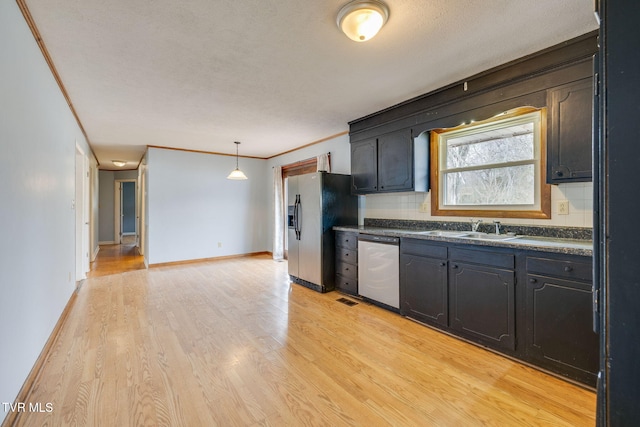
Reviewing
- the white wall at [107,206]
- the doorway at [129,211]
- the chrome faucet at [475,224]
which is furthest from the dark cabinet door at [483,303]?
the doorway at [129,211]

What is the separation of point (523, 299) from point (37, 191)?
3.75m

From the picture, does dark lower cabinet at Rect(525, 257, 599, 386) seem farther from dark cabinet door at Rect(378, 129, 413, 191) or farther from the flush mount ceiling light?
the flush mount ceiling light

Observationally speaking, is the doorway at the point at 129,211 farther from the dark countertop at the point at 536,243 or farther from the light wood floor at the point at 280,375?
the dark countertop at the point at 536,243

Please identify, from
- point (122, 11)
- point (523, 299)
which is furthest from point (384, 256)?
point (122, 11)

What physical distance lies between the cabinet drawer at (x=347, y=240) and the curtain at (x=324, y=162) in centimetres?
149

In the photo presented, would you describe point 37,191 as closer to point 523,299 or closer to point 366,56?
point 366,56

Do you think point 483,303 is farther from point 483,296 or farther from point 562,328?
point 562,328

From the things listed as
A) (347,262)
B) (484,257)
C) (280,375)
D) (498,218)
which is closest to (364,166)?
(347,262)

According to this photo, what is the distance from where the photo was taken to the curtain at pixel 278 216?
6418mm

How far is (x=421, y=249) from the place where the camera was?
2900 millimetres

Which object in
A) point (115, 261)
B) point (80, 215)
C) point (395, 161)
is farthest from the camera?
point (115, 261)

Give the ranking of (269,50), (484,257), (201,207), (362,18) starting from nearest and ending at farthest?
(362,18) → (269,50) → (484,257) → (201,207)

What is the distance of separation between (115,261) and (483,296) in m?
7.07

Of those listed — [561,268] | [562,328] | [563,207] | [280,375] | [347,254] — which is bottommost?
[280,375]
